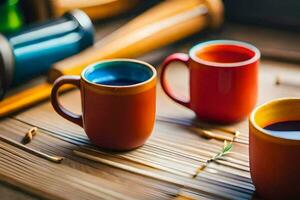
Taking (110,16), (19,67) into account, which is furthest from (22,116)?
(110,16)

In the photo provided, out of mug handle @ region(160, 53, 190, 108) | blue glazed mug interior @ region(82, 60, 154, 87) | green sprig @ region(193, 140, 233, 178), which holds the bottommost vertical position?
green sprig @ region(193, 140, 233, 178)

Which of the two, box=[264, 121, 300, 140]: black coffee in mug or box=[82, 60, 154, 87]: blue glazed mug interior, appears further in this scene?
box=[82, 60, 154, 87]: blue glazed mug interior

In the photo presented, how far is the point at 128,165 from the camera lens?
605mm

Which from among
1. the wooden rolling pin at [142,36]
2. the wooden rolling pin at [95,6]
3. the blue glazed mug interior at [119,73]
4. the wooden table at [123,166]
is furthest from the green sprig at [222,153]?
the wooden rolling pin at [95,6]

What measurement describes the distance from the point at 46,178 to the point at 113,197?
0.07 m

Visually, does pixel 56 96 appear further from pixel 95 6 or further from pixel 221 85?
pixel 95 6

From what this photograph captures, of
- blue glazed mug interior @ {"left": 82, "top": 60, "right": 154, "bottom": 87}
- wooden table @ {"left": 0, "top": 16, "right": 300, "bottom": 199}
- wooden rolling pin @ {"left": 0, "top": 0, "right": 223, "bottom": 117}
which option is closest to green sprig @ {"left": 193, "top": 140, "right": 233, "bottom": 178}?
wooden table @ {"left": 0, "top": 16, "right": 300, "bottom": 199}

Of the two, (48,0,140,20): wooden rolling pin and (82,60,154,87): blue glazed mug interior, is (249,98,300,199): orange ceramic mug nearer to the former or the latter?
(82,60,154,87): blue glazed mug interior

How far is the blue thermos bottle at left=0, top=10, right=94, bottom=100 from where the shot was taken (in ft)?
2.39

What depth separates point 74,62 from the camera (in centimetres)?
76

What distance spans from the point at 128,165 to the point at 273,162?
16 centimetres

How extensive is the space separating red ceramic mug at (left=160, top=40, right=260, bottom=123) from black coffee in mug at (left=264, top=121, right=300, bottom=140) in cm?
11

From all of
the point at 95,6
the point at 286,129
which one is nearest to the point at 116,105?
the point at 286,129

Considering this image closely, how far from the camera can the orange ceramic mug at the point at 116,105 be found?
0.59 metres
